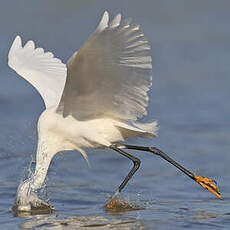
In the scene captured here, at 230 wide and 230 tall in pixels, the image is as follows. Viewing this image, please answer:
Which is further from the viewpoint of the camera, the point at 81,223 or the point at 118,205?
the point at 118,205

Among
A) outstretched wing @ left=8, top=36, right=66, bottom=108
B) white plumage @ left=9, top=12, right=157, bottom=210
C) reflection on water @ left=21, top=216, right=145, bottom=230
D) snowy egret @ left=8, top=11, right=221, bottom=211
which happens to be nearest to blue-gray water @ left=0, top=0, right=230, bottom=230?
reflection on water @ left=21, top=216, right=145, bottom=230

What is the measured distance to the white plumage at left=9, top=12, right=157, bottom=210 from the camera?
302 inches

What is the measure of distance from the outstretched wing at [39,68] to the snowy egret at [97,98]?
0.5 inches

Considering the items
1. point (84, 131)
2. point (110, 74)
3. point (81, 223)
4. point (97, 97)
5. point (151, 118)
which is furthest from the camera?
point (151, 118)

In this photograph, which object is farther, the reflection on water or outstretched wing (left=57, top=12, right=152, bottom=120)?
the reflection on water

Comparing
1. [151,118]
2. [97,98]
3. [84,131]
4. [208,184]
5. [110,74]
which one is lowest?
[208,184]

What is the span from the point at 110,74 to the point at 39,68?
2446mm

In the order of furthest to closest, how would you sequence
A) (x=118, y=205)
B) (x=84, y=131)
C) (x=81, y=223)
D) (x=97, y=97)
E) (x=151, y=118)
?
1. (x=151, y=118)
2. (x=118, y=205)
3. (x=84, y=131)
4. (x=97, y=97)
5. (x=81, y=223)

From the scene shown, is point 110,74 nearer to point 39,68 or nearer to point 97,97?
point 97,97

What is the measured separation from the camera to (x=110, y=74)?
811 cm

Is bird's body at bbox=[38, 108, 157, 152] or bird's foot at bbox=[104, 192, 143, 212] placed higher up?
bird's body at bbox=[38, 108, 157, 152]

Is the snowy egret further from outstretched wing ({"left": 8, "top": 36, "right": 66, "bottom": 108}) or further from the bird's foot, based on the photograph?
the bird's foot

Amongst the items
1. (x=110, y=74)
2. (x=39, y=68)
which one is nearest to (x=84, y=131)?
(x=110, y=74)

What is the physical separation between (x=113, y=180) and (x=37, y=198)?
2.15m
